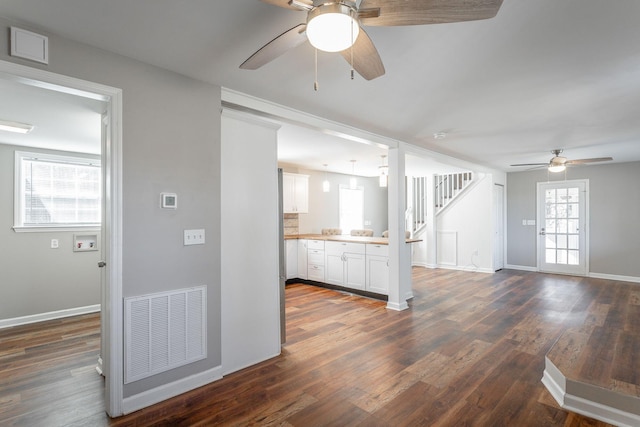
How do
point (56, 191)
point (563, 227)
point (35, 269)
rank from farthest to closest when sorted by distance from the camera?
1. point (563, 227)
2. point (56, 191)
3. point (35, 269)

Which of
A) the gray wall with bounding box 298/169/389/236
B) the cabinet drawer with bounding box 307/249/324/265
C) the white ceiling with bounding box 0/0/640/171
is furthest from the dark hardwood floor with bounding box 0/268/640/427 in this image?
the gray wall with bounding box 298/169/389/236

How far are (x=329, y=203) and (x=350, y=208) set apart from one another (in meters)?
1.00

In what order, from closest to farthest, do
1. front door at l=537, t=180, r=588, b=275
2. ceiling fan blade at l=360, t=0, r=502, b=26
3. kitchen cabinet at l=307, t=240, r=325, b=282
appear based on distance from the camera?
1. ceiling fan blade at l=360, t=0, r=502, b=26
2. kitchen cabinet at l=307, t=240, r=325, b=282
3. front door at l=537, t=180, r=588, b=275

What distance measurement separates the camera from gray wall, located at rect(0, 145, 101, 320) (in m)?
4.07

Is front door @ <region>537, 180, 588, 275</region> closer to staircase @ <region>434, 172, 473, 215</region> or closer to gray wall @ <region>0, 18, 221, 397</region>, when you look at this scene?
staircase @ <region>434, 172, 473, 215</region>

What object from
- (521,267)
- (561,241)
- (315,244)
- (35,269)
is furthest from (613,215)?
(35,269)

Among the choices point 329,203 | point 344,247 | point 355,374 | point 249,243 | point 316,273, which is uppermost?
point 329,203

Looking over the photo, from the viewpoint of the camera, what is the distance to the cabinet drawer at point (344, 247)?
5.47 meters

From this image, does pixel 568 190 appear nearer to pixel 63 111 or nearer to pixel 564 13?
pixel 564 13

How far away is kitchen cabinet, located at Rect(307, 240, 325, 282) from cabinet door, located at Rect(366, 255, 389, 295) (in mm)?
1078

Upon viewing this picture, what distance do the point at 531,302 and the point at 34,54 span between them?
20.6 feet

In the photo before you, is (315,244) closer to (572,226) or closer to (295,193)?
(295,193)

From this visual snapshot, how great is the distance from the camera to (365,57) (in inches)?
67.2

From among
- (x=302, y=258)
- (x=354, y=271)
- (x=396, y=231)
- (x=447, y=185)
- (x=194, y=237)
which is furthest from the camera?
(x=447, y=185)
